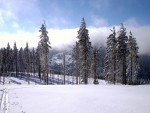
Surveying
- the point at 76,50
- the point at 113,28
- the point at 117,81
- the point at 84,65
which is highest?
the point at 113,28

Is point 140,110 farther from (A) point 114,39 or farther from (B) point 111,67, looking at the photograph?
(B) point 111,67

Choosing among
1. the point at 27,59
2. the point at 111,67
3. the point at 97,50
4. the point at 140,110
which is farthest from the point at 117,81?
the point at 27,59

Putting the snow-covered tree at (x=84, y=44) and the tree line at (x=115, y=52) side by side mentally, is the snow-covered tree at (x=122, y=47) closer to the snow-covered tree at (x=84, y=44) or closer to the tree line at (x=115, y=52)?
the tree line at (x=115, y=52)

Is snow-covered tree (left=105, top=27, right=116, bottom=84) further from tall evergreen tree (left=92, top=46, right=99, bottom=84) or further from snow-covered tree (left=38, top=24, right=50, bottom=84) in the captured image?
snow-covered tree (left=38, top=24, right=50, bottom=84)

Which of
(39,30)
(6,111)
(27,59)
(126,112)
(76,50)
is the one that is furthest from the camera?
(27,59)

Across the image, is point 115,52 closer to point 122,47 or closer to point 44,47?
point 122,47

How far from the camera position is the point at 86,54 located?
57938 mm

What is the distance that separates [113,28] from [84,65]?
12038 mm

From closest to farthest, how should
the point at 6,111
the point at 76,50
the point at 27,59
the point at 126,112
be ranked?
1. the point at 126,112
2. the point at 6,111
3. the point at 76,50
4. the point at 27,59

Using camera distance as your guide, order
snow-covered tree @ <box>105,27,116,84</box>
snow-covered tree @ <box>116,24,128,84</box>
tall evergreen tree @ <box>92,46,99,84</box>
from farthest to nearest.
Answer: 1. tall evergreen tree @ <box>92,46,99,84</box>
2. snow-covered tree @ <box>105,27,116,84</box>
3. snow-covered tree @ <box>116,24,128,84</box>

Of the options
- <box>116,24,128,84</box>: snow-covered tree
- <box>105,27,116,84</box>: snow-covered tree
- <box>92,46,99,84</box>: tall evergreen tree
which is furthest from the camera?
<box>92,46,99,84</box>: tall evergreen tree

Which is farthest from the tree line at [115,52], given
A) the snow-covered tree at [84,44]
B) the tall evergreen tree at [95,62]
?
the tall evergreen tree at [95,62]

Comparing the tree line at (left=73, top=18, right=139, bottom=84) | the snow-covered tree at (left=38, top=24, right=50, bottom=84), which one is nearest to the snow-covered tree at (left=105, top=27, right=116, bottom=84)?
the tree line at (left=73, top=18, right=139, bottom=84)

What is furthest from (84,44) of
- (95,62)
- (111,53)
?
(95,62)
